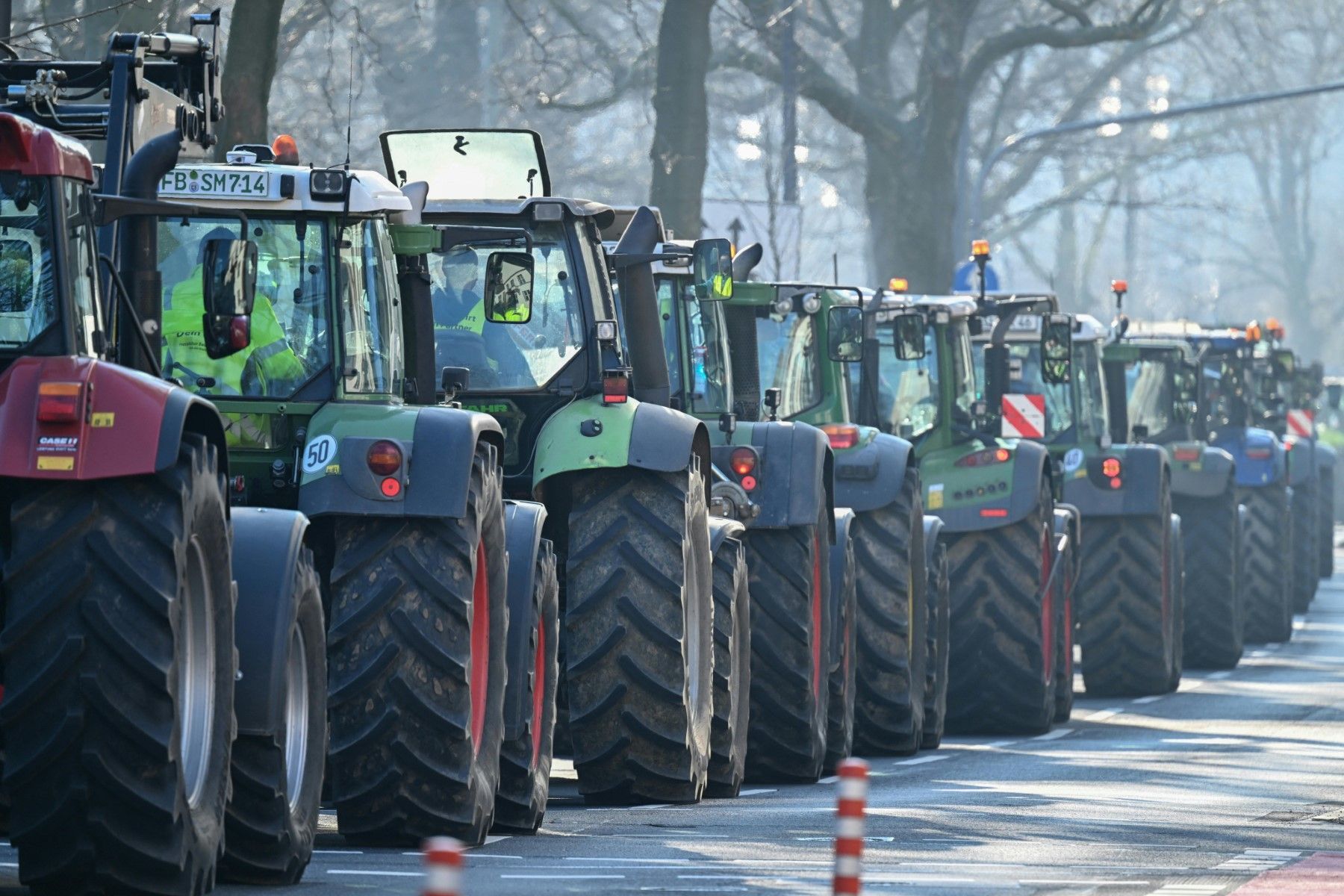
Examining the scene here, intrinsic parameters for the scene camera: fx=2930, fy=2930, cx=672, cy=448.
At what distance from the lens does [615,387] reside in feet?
39.4

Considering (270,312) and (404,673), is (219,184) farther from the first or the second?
(404,673)

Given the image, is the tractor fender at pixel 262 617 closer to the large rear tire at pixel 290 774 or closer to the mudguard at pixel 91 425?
the large rear tire at pixel 290 774

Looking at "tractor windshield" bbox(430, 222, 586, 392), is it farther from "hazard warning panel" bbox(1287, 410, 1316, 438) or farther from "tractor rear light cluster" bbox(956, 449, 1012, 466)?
"hazard warning panel" bbox(1287, 410, 1316, 438)

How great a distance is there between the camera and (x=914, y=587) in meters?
16.8

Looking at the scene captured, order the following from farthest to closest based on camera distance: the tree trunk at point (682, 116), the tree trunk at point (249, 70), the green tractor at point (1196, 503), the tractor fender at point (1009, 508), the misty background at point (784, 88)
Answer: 1. the misty background at point (784, 88)
2. the tree trunk at point (682, 116)
3. the green tractor at point (1196, 503)
4. the tractor fender at point (1009, 508)
5. the tree trunk at point (249, 70)

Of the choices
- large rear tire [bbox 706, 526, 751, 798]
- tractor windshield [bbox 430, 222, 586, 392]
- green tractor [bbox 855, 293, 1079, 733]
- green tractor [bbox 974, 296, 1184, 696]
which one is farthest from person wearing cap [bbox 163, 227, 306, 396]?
green tractor [bbox 974, 296, 1184, 696]

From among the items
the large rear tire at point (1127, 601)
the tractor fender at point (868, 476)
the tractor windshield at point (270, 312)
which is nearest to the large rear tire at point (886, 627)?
the tractor fender at point (868, 476)

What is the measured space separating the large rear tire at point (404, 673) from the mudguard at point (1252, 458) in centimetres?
1904

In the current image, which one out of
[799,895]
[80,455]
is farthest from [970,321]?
[80,455]

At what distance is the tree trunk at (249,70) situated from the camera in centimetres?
1769

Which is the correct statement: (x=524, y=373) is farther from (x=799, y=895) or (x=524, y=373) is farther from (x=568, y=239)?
(x=799, y=895)

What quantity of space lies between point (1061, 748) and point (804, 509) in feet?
11.9

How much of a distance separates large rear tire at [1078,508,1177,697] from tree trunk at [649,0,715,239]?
5161 millimetres

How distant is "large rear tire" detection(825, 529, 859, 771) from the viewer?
15203 mm
